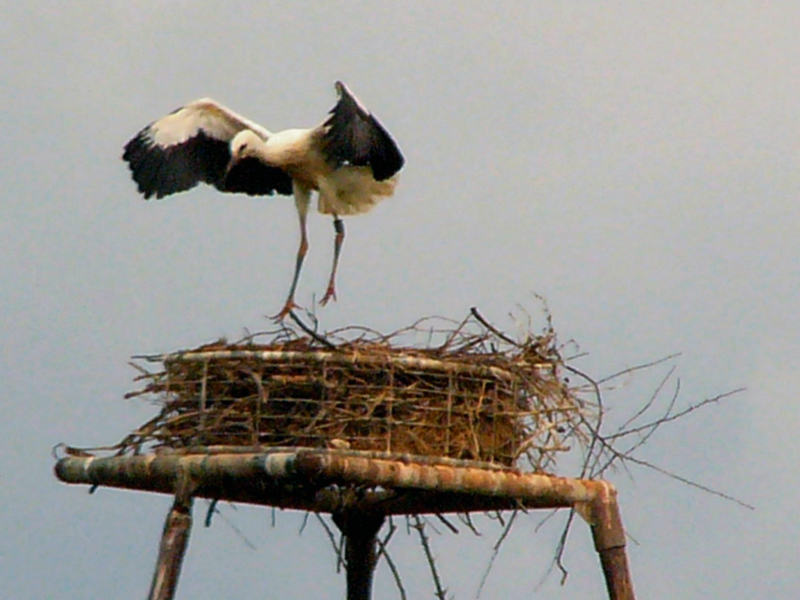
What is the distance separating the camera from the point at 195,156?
28.7ft

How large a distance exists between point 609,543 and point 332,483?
3.76ft

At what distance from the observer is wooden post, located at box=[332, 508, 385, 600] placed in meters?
7.34

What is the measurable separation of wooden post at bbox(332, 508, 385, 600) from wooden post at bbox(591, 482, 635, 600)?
1.18m

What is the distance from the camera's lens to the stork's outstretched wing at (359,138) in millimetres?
7688

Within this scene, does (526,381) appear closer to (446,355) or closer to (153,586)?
(446,355)

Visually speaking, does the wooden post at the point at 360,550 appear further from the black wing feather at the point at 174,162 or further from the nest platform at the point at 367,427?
the black wing feather at the point at 174,162

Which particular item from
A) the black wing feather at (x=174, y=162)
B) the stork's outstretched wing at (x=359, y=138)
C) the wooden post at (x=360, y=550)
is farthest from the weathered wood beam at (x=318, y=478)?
the black wing feather at (x=174, y=162)

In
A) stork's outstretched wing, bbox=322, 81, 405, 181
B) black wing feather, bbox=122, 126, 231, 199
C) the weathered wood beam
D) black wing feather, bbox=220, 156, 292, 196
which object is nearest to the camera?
the weathered wood beam

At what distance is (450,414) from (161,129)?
9.48 ft

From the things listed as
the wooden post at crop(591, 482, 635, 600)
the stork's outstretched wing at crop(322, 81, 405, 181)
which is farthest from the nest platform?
the stork's outstretched wing at crop(322, 81, 405, 181)

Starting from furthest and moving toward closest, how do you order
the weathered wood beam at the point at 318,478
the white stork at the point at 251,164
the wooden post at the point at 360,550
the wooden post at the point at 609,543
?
the white stork at the point at 251,164 → the wooden post at the point at 360,550 → the wooden post at the point at 609,543 → the weathered wood beam at the point at 318,478

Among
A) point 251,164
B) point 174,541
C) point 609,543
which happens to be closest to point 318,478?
point 174,541

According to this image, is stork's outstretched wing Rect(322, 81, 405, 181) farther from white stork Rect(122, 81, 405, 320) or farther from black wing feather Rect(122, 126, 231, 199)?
black wing feather Rect(122, 126, 231, 199)

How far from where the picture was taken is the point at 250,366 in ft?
20.8
